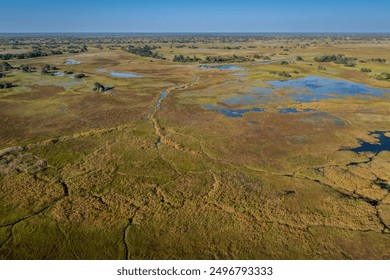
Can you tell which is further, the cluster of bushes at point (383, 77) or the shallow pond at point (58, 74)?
the shallow pond at point (58, 74)

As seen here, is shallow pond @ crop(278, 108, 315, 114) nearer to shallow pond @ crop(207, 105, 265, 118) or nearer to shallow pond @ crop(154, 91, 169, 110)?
shallow pond @ crop(207, 105, 265, 118)

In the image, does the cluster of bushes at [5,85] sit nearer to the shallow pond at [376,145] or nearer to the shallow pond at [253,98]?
the shallow pond at [253,98]

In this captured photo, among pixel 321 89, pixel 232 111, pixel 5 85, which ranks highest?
pixel 5 85

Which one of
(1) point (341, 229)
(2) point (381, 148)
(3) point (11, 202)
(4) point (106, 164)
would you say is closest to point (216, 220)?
(1) point (341, 229)

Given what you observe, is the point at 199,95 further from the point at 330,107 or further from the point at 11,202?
the point at 11,202

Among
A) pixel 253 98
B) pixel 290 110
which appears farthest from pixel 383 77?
pixel 290 110

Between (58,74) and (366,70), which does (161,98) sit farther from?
(366,70)

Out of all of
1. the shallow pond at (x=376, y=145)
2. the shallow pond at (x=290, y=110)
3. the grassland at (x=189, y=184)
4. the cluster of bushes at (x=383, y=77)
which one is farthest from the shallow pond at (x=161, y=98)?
the cluster of bushes at (x=383, y=77)
